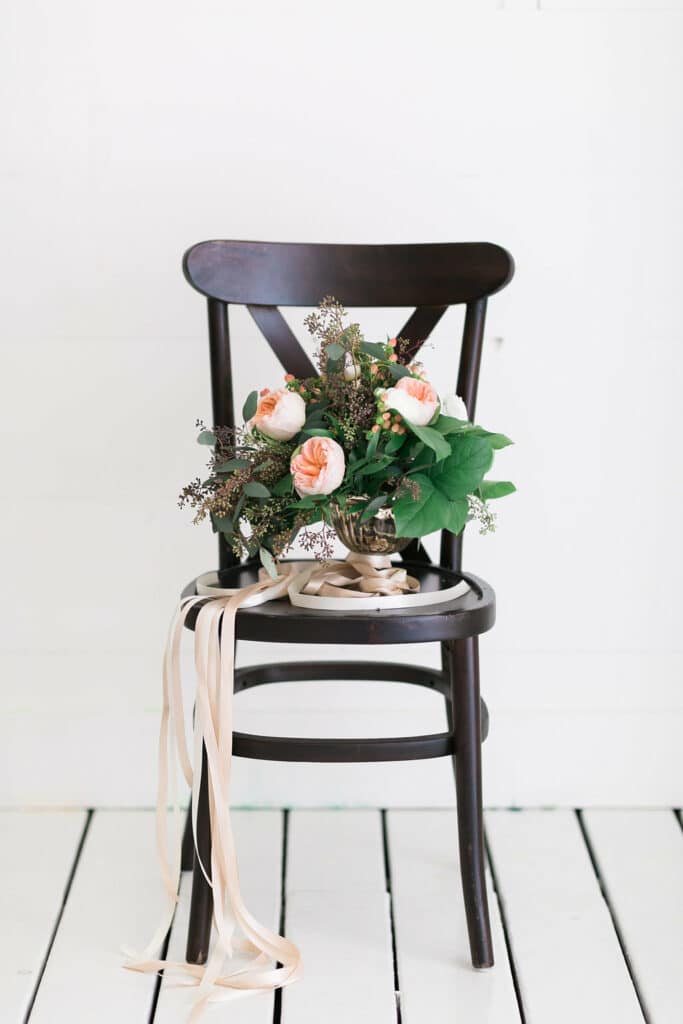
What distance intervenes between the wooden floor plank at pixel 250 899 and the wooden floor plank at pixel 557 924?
33cm

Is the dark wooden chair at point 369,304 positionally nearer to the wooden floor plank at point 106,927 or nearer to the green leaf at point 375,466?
the wooden floor plank at point 106,927

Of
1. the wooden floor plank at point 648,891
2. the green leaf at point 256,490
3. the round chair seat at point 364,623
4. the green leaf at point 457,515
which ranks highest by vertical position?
the green leaf at point 256,490

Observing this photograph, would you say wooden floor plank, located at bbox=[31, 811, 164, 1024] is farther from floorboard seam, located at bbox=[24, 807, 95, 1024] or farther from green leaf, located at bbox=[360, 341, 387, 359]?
green leaf, located at bbox=[360, 341, 387, 359]

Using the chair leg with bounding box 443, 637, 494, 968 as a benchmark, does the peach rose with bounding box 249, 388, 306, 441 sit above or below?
above

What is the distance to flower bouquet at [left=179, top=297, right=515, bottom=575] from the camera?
1.32 m

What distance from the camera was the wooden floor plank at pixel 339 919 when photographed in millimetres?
1392

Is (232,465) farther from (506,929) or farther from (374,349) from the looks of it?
(506,929)

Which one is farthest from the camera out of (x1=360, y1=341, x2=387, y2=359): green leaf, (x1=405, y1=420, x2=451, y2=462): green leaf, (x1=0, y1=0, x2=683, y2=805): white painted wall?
(x1=0, y1=0, x2=683, y2=805): white painted wall

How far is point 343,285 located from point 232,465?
1.35 ft

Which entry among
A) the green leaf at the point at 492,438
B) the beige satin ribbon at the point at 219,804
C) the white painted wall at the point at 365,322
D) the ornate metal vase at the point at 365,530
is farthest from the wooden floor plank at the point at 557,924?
the green leaf at the point at 492,438

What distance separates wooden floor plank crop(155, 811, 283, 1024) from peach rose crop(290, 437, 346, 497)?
0.63m

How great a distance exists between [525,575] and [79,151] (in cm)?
99

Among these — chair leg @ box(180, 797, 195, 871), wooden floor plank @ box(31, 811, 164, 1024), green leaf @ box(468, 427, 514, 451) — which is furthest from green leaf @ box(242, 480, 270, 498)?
wooden floor plank @ box(31, 811, 164, 1024)

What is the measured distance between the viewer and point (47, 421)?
188 cm
